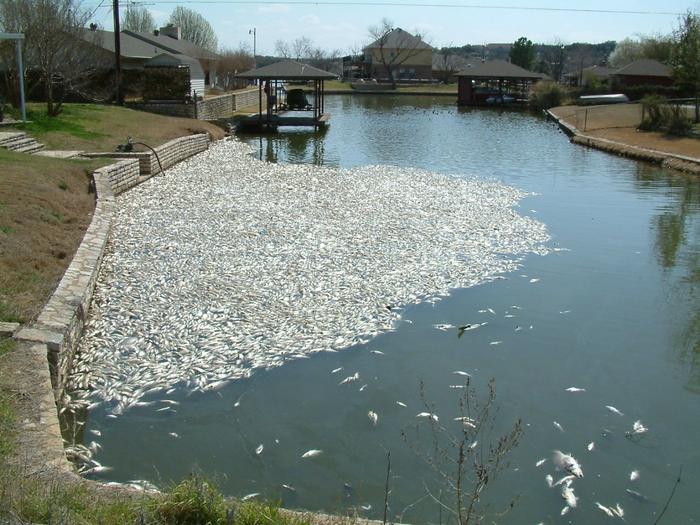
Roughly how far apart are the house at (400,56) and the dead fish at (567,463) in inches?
3865

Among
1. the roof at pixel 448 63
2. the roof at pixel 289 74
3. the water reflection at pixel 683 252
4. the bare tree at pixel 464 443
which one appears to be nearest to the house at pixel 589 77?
the roof at pixel 448 63

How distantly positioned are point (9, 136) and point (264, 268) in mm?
10898

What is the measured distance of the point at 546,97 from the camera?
57.5 m

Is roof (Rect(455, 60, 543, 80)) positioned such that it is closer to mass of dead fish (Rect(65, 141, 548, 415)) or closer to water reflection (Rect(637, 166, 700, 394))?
water reflection (Rect(637, 166, 700, 394))

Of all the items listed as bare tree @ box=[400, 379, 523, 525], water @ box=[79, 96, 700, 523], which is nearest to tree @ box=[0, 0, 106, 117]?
water @ box=[79, 96, 700, 523]

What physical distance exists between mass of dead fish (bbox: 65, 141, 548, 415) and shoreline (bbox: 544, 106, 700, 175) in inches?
350

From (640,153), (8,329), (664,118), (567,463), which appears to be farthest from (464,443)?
(664,118)

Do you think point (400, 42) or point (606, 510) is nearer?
point (606, 510)

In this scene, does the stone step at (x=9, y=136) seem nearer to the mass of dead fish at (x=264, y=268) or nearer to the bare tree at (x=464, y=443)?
the mass of dead fish at (x=264, y=268)

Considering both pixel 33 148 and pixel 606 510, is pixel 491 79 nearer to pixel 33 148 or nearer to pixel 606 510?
pixel 33 148

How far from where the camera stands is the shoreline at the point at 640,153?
24391 mm

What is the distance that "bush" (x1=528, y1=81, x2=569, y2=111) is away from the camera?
2255 inches

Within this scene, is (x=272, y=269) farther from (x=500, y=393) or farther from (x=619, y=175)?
(x=619, y=175)

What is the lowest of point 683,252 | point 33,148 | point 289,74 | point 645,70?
point 683,252
